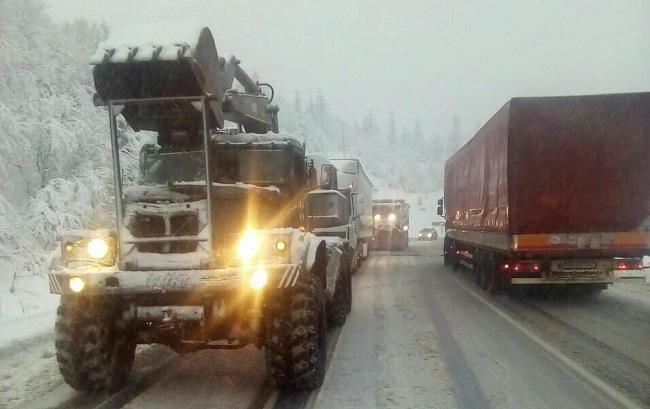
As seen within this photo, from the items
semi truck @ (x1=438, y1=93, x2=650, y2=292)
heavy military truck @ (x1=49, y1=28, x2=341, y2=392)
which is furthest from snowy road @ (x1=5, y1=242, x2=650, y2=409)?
semi truck @ (x1=438, y1=93, x2=650, y2=292)

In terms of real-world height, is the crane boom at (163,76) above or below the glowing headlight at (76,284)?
above

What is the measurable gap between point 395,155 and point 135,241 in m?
181

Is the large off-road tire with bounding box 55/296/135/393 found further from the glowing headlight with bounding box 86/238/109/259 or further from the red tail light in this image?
the red tail light

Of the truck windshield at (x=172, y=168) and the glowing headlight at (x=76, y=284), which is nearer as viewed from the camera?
the glowing headlight at (x=76, y=284)

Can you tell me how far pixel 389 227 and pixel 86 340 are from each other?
104 ft

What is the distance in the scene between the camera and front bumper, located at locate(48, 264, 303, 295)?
5551 millimetres

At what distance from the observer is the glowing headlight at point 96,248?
5.97m

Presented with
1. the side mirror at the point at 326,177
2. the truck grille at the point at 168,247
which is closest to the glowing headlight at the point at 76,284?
the truck grille at the point at 168,247

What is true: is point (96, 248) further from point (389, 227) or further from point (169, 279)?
point (389, 227)

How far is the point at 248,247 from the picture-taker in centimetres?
588

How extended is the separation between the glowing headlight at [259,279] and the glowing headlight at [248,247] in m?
0.25

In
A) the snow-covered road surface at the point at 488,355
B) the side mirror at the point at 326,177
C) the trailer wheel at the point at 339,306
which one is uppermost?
the side mirror at the point at 326,177

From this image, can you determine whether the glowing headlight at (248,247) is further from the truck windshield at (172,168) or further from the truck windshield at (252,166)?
the truck windshield at (252,166)

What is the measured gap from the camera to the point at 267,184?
288 inches
